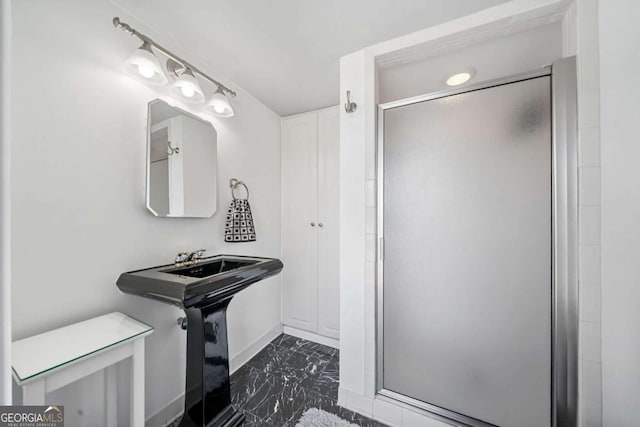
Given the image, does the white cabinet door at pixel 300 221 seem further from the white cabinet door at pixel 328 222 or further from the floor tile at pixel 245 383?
the floor tile at pixel 245 383

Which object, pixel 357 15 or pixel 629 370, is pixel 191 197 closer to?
pixel 357 15

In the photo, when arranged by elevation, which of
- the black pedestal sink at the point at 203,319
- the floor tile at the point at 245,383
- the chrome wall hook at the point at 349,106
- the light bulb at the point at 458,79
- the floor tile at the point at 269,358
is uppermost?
the light bulb at the point at 458,79

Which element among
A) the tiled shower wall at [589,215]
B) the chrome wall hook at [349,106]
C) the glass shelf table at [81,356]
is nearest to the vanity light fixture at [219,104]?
the chrome wall hook at [349,106]

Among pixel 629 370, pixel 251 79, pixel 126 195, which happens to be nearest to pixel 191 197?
pixel 126 195

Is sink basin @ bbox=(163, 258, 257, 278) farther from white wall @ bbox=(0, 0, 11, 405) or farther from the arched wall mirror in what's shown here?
white wall @ bbox=(0, 0, 11, 405)

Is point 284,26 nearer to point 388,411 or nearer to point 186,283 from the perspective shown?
point 186,283

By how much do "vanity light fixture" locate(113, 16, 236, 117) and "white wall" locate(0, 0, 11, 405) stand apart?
115cm

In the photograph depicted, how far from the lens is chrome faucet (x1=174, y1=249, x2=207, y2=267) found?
1.34m

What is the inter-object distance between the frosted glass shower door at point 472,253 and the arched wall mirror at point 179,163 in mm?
1188

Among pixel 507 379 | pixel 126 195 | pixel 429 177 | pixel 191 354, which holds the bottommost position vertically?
pixel 507 379

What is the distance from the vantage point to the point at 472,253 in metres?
1.23

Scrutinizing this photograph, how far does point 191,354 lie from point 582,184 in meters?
2.04

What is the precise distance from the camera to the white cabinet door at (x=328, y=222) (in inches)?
84.0

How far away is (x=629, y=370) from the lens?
0.97m
